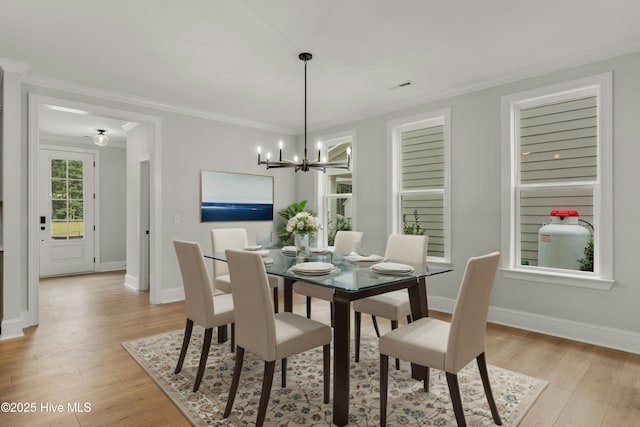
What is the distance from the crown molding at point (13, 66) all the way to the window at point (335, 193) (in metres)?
3.57

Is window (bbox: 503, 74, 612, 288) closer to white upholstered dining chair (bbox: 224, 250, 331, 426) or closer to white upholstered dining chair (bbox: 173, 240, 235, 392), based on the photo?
white upholstered dining chair (bbox: 224, 250, 331, 426)

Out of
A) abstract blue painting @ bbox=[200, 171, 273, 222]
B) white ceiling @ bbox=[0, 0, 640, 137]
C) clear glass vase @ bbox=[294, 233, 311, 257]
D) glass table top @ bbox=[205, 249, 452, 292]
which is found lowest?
glass table top @ bbox=[205, 249, 452, 292]

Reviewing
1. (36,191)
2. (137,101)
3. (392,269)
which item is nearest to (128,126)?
(137,101)

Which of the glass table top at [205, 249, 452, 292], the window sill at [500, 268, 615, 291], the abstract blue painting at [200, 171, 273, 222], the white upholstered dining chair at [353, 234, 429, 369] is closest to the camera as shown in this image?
the glass table top at [205, 249, 452, 292]

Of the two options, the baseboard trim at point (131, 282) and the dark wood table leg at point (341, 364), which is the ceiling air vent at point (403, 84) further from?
the baseboard trim at point (131, 282)

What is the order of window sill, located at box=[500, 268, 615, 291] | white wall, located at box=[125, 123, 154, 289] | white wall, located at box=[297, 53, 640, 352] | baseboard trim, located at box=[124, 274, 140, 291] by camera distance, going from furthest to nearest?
baseboard trim, located at box=[124, 274, 140, 291] → white wall, located at box=[125, 123, 154, 289] → window sill, located at box=[500, 268, 615, 291] → white wall, located at box=[297, 53, 640, 352]

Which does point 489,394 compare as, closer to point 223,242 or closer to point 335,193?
point 223,242

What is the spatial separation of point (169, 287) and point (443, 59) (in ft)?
13.8

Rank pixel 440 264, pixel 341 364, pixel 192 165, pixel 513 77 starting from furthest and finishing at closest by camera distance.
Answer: pixel 192 165, pixel 440 264, pixel 513 77, pixel 341 364

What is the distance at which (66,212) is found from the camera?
22.2 ft

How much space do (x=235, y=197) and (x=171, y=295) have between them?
1622 millimetres

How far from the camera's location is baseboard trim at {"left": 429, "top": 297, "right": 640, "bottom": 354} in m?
3.05

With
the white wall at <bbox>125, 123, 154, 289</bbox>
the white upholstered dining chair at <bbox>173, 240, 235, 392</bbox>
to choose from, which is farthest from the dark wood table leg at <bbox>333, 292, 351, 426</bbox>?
the white wall at <bbox>125, 123, 154, 289</bbox>

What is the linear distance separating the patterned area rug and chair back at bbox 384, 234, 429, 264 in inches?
34.2
